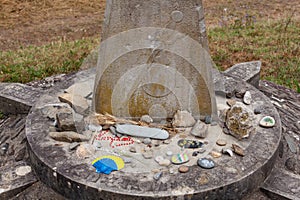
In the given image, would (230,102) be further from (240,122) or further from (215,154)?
(215,154)

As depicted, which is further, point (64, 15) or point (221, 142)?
point (64, 15)

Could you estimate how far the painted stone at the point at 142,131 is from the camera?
9.42 feet

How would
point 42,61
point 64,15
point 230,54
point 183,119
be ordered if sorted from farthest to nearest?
1. point 64,15
2. point 230,54
3. point 42,61
4. point 183,119

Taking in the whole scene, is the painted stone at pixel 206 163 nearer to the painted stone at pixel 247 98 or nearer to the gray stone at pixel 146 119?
the gray stone at pixel 146 119

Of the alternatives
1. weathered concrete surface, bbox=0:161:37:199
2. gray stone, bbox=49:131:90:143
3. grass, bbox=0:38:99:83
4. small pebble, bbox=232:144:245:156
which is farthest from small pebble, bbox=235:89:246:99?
grass, bbox=0:38:99:83

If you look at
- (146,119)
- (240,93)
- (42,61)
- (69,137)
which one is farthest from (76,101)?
(42,61)

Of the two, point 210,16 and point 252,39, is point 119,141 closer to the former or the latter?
point 252,39

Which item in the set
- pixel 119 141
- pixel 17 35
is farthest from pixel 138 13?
pixel 17 35

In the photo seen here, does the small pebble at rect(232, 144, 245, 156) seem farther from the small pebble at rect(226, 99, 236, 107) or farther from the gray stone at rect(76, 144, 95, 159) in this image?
the gray stone at rect(76, 144, 95, 159)

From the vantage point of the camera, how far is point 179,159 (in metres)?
2.64

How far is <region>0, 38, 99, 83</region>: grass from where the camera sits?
4.86 metres

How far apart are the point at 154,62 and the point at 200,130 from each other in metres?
0.58

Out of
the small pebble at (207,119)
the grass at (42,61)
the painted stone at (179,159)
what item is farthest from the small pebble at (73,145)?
the grass at (42,61)

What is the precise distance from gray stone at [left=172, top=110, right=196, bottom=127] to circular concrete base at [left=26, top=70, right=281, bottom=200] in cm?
14
